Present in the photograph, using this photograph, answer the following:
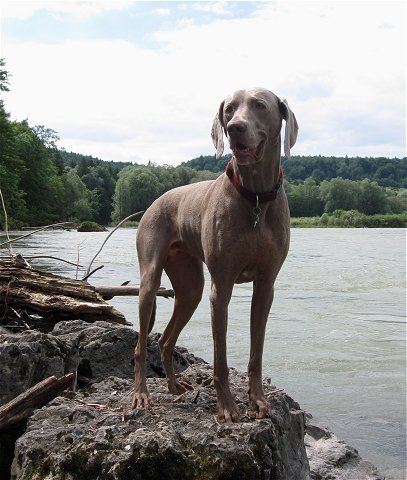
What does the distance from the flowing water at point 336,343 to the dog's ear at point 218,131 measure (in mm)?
3851

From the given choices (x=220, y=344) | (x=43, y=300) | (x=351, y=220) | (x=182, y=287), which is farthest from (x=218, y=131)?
(x=351, y=220)

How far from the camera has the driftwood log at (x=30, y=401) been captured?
396 centimetres

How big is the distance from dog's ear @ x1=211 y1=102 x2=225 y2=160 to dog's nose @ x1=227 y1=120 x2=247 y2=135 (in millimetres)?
368

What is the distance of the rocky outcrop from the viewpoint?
3312mm

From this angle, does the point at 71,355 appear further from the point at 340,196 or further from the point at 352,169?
the point at 352,169

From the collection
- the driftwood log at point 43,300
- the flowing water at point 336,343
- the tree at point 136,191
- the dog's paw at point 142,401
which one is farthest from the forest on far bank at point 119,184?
the dog's paw at point 142,401

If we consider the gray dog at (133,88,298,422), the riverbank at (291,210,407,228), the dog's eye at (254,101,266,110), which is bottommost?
the riverbank at (291,210,407,228)

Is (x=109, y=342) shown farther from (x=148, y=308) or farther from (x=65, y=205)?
(x=65, y=205)

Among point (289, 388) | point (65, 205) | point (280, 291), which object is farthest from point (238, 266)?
point (65, 205)

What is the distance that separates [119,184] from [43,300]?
137 feet

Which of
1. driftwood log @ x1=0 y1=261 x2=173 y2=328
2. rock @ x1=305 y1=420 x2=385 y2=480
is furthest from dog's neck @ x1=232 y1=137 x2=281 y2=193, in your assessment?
driftwood log @ x1=0 y1=261 x2=173 y2=328

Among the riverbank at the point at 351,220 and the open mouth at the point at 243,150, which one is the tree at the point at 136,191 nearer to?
the riverbank at the point at 351,220

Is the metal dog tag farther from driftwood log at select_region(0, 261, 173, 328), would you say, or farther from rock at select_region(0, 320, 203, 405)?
driftwood log at select_region(0, 261, 173, 328)

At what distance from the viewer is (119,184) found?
48.7 metres
